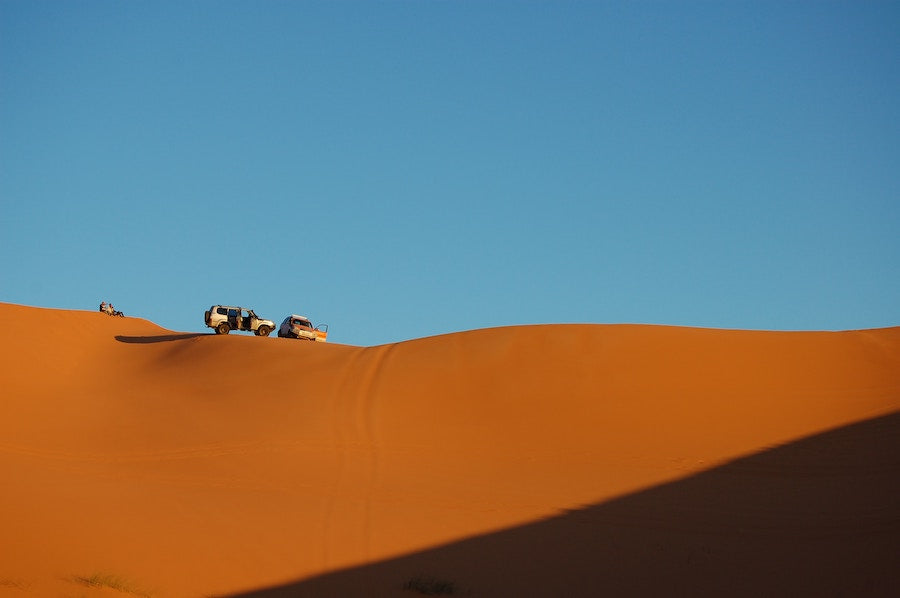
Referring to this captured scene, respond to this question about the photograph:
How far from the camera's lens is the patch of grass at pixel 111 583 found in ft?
35.0

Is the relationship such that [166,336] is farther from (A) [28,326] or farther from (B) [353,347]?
(B) [353,347]

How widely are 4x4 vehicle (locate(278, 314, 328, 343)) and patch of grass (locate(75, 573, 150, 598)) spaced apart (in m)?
24.0

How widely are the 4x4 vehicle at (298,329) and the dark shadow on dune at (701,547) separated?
2082 centimetres

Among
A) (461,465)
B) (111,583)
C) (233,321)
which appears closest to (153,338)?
(233,321)

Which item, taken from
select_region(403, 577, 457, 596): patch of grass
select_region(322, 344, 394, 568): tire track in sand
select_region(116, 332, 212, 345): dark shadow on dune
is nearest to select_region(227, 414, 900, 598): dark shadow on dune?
select_region(403, 577, 457, 596): patch of grass

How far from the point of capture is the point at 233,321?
114 ft

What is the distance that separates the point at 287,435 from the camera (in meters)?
19.9

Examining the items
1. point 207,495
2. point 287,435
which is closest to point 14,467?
point 207,495

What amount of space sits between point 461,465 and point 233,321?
61.8ft

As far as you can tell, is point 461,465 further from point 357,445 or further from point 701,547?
point 701,547

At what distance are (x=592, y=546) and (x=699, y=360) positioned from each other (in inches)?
432

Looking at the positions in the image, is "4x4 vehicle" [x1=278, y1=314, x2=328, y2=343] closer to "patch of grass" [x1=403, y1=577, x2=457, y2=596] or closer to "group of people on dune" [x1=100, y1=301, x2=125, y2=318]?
"group of people on dune" [x1=100, y1=301, x2=125, y2=318]

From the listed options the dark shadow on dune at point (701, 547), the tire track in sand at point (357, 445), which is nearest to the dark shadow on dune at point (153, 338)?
the tire track in sand at point (357, 445)

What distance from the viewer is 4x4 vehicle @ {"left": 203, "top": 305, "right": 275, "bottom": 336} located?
113 feet
